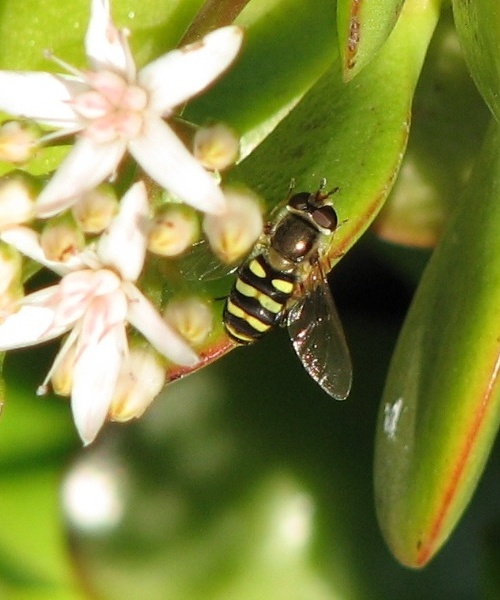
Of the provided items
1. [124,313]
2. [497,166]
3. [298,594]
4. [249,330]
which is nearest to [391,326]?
[298,594]

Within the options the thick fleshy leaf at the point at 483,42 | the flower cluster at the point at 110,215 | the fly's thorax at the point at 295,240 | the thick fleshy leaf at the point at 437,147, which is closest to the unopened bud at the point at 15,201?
the flower cluster at the point at 110,215

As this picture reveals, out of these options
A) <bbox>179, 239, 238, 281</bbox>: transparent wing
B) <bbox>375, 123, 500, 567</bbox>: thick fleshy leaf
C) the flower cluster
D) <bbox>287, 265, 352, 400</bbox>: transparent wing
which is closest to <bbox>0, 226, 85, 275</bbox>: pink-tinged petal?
the flower cluster

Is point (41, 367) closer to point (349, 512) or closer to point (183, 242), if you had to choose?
point (349, 512)

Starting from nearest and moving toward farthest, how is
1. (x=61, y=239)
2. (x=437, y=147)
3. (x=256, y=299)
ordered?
(x=61, y=239) → (x=256, y=299) → (x=437, y=147)

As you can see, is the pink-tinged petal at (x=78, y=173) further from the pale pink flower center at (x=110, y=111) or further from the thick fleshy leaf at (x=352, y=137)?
the thick fleshy leaf at (x=352, y=137)

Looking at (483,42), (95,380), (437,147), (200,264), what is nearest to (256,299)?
(200,264)

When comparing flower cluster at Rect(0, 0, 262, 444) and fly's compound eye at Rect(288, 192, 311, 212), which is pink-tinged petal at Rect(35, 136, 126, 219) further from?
fly's compound eye at Rect(288, 192, 311, 212)

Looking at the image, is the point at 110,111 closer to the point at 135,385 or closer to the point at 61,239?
the point at 61,239

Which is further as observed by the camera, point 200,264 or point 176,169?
point 200,264
